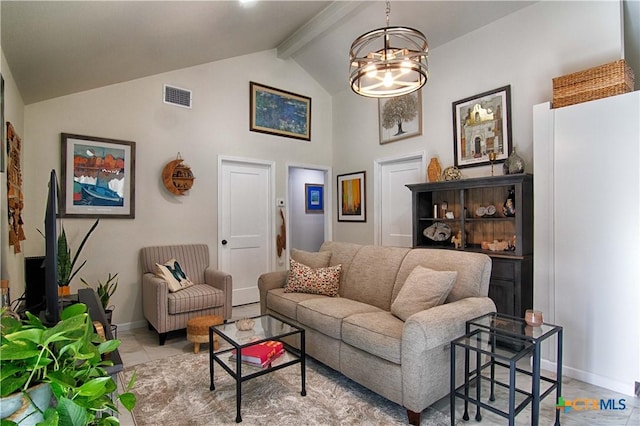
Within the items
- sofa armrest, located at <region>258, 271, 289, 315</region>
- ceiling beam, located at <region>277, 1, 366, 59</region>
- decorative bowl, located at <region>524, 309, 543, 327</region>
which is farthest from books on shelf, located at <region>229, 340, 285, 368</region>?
ceiling beam, located at <region>277, 1, 366, 59</region>

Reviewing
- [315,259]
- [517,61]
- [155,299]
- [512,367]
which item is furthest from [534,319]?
[155,299]

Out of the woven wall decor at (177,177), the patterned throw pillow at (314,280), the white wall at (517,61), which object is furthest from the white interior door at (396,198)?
the woven wall decor at (177,177)

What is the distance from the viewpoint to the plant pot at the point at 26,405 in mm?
603

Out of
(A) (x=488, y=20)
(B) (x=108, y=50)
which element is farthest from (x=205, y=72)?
(A) (x=488, y=20)

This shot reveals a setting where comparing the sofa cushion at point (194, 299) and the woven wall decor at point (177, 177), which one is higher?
the woven wall decor at point (177, 177)

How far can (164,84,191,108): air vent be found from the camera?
159 inches

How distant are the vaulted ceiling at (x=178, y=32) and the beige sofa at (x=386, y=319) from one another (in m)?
2.42

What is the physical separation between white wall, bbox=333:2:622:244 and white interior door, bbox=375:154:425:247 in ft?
0.49

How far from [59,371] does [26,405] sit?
69 mm

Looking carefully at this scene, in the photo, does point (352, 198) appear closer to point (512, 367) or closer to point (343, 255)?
point (343, 255)

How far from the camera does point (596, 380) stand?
8.31 feet

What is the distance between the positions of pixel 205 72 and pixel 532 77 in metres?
3.74

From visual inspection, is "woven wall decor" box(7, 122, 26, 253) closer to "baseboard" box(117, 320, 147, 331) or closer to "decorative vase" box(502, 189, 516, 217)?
"baseboard" box(117, 320, 147, 331)

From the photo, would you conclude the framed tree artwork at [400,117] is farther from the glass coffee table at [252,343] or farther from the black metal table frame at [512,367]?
the glass coffee table at [252,343]
